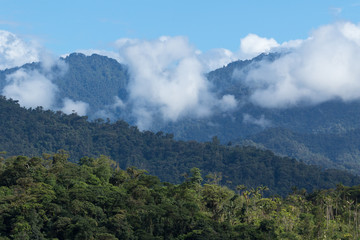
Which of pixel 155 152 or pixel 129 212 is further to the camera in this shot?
pixel 155 152

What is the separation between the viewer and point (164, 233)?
5834 centimetres

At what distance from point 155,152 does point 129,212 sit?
129471 millimetres

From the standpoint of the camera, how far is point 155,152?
18875cm

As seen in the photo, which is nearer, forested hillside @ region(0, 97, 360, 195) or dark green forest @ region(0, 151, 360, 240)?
dark green forest @ region(0, 151, 360, 240)

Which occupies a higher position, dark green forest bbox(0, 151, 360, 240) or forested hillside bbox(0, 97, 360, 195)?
forested hillside bbox(0, 97, 360, 195)

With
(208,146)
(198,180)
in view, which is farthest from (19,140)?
(198,180)

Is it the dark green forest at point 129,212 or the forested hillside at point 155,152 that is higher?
the forested hillside at point 155,152

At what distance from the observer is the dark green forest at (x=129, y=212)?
54.1 meters

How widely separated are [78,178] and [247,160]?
4414 inches

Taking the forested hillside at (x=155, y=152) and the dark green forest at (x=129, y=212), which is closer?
the dark green forest at (x=129, y=212)

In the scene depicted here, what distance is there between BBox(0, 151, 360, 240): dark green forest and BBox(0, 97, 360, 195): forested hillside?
295 ft

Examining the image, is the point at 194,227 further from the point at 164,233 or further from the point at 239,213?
→ the point at 239,213

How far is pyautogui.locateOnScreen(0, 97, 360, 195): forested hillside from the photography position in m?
163

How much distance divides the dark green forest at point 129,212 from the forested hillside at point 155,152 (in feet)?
295
